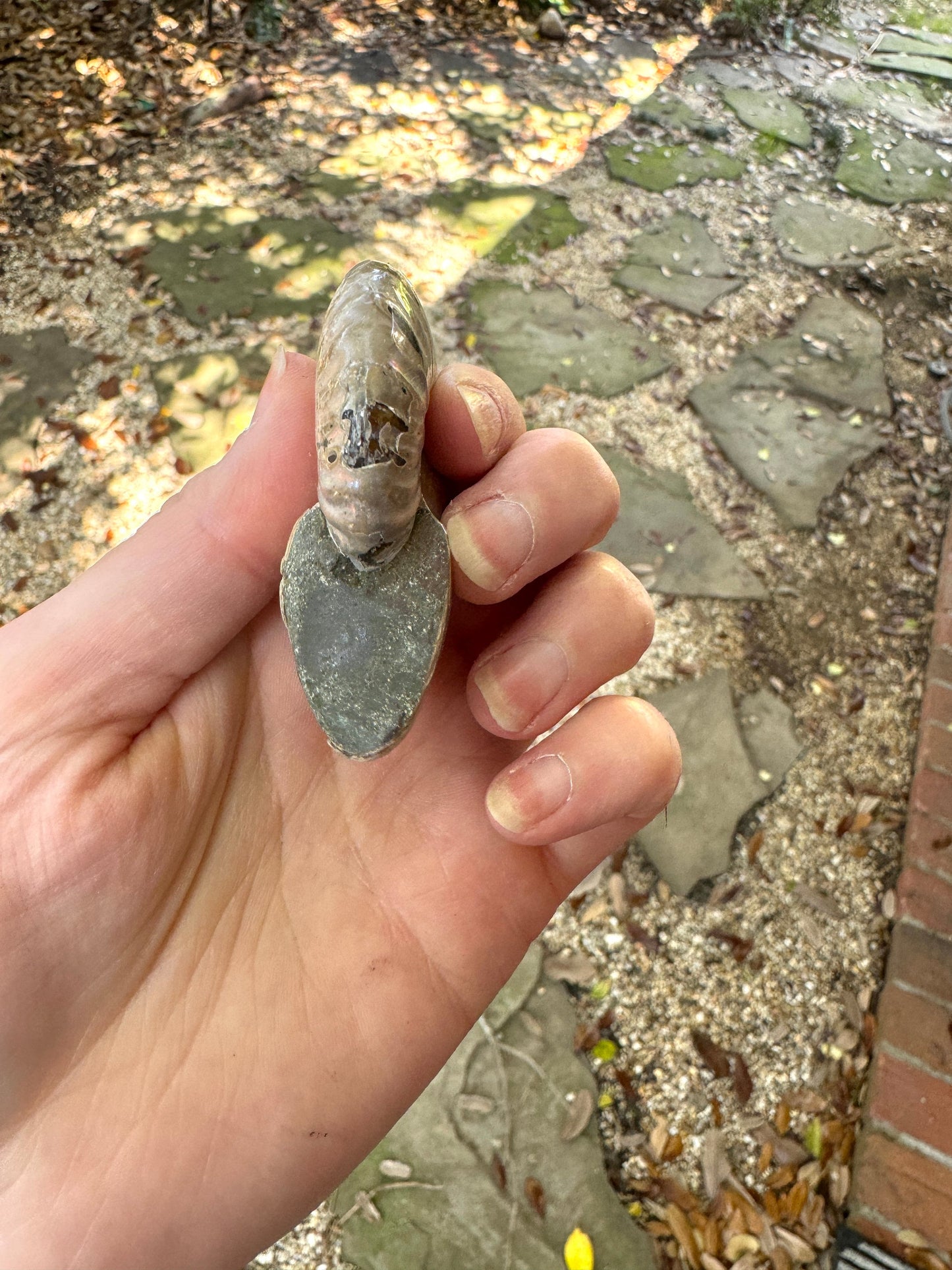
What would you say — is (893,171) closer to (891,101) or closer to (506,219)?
(891,101)

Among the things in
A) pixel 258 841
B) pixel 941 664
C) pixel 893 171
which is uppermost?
pixel 258 841

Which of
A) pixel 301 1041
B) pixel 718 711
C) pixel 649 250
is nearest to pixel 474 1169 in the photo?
pixel 301 1041

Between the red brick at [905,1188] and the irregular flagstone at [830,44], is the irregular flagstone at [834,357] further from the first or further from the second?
the irregular flagstone at [830,44]

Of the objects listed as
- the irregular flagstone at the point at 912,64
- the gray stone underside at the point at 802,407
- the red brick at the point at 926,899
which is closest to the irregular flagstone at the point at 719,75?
the irregular flagstone at the point at 912,64

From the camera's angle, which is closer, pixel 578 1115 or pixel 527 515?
pixel 527 515

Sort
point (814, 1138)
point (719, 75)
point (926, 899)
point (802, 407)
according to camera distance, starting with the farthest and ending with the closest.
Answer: point (719, 75)
point (802, 407)
point (926, 899)
point (814, 1138)

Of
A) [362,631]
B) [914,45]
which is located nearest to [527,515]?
[362,631]
